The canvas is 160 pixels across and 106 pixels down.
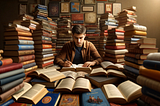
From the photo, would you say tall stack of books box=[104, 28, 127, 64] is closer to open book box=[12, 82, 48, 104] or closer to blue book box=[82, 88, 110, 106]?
blue book box=[82, 88, 110, 106]

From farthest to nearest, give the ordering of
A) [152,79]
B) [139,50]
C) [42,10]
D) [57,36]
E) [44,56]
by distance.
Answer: [57,36], [42,10], [44,56], [139,50], [152,79]

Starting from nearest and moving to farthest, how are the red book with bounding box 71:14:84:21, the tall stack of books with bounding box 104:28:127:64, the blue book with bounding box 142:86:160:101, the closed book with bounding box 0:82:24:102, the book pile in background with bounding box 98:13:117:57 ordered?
the blue book with bounding box 142:86:160:101
the closed book with bounding box 0:82:24:102
the tall stack of books with bounding box 104:28:127:64
the book pile in background with bounding box 98:13:117:57
the red book with bounding box 71:14:84:21

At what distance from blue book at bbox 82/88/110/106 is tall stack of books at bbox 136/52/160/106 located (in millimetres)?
288

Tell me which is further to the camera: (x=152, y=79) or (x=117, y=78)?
(x=117, y=78)

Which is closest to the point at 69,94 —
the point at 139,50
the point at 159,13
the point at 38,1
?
the point at 139,50

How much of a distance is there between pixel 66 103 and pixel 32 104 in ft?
0.86

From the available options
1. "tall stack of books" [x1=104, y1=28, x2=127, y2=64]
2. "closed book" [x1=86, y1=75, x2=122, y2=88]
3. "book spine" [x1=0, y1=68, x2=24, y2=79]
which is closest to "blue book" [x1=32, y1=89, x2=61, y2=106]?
"book spine" [x1=0, y1=68, x2=24, y2=79]

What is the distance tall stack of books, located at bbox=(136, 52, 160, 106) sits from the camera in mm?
706

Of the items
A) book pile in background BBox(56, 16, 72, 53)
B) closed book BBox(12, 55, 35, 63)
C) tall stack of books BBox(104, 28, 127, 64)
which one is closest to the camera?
closed book BBox(12, 55, 35, 63)

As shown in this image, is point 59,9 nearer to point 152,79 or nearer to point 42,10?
point 42,10

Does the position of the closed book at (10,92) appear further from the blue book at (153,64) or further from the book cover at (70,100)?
the blue book at (153,64)

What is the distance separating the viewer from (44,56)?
211 cm

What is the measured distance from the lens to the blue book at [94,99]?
794 millimetres

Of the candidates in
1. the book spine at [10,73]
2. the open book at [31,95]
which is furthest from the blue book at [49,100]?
the book spine at [10,73]
